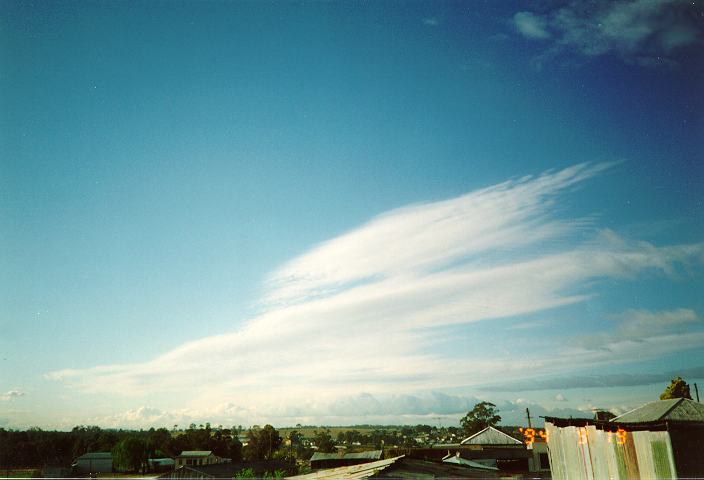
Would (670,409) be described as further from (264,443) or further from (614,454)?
(264,443)

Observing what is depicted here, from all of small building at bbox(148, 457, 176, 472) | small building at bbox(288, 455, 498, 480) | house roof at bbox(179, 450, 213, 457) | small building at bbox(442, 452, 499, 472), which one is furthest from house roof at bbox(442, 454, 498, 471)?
small building at bbox(148, 457, 176, 472)

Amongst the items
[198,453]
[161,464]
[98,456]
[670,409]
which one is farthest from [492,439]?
[98,456]

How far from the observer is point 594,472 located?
1680 cm

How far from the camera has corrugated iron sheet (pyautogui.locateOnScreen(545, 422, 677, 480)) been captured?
47.3ft

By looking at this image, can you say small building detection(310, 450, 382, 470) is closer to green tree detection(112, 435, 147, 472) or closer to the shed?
the shed

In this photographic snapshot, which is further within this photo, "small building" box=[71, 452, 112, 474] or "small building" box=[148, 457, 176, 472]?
"small building" box=[148, 457, 176, 472]

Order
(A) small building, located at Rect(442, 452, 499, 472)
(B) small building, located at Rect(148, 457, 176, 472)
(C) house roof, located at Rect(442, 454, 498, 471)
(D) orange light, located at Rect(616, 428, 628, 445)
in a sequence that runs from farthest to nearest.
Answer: (B) small building, located at Rect(148, 457, 176, 472)
(C) house roof, located at Rect(442, 454, 498, 471)
(A) small building, located at Rect(442, 452, 499, 472)
(D) orange light, located at Rect(616, 428, 628, 445)

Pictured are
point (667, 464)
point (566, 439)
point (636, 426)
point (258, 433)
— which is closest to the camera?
point (667, 464)

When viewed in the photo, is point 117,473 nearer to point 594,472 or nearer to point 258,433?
point 258,433

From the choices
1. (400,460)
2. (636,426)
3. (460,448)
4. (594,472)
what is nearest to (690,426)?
(636,426)

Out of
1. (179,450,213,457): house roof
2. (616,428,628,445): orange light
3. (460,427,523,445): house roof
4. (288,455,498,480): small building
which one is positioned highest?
(616,428,628,445): orange light

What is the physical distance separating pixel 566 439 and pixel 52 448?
359 feet

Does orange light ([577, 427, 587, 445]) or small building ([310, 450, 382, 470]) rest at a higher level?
orange light ([577, 427, 587, 445])

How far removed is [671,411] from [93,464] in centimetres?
9716
